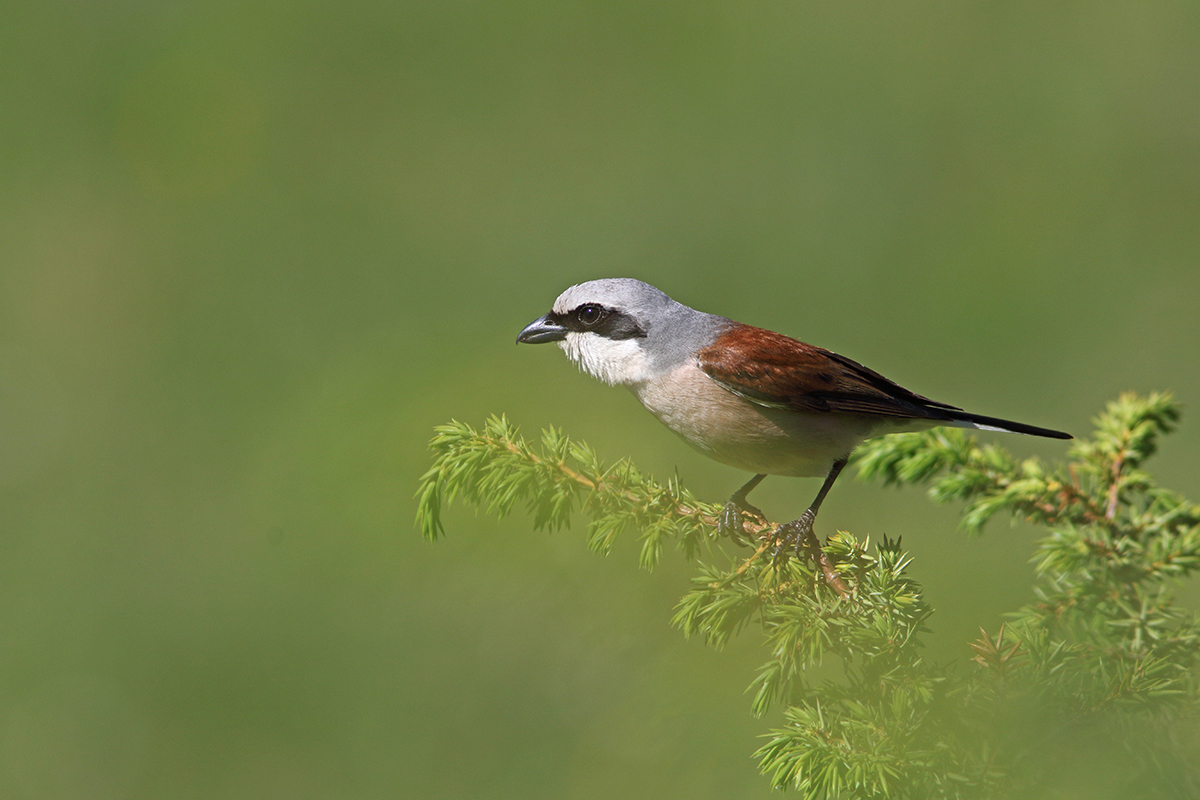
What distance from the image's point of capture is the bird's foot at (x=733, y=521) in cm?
238

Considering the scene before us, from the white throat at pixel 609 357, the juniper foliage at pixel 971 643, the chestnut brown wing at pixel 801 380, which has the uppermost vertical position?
the chestnut brown wing at pixel 801 380

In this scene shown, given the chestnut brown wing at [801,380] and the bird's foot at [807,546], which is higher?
the chestnut brown wing at [801,380]

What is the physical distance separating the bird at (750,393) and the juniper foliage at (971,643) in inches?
8.2

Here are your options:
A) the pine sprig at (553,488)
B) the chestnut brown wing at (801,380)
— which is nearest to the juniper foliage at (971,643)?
the pine sprig at (553,488)

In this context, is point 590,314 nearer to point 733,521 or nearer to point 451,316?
point 733,521

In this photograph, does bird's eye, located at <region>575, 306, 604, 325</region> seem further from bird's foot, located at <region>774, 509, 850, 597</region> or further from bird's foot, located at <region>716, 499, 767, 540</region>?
bird's foot, located at <region>774, 509, 850, 597</region>

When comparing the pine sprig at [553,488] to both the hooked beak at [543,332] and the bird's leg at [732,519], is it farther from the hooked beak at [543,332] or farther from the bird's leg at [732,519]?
the hooked beak at [543,332]

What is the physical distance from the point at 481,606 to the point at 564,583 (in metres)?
0.99

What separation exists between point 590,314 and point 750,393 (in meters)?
0.65

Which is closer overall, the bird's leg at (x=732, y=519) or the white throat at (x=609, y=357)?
the bird's leg at (x=732, y=519)

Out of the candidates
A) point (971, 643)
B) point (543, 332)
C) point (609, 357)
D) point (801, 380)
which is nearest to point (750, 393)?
point (801, 380)

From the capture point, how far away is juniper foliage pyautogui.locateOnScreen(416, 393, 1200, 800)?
5.40 feet

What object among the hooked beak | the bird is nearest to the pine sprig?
the bird

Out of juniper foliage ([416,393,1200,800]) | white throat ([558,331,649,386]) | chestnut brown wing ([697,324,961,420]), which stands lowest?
juniper foliage ([416,393,1200,800])
